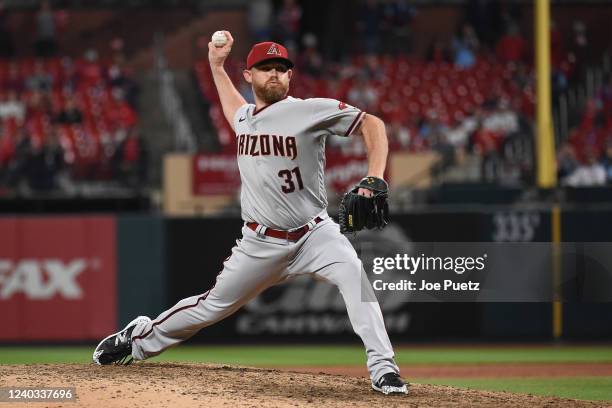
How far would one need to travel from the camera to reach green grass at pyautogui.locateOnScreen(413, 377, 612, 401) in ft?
25.2

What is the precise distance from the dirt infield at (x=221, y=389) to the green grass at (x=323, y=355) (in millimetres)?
3640

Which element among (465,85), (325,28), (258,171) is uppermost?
(325,28)

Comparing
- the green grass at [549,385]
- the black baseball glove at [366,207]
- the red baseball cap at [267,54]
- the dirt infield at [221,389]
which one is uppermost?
the red baseball cap at [267,54]

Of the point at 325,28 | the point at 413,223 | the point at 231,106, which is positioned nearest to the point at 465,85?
the point at 325,28

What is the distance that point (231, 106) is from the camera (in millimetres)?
6773

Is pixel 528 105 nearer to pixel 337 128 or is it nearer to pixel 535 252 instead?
pixel 535 252

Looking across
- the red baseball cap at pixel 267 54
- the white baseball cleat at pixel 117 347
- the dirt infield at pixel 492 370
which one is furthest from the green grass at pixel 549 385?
the red baseball cap at pixel 267 54

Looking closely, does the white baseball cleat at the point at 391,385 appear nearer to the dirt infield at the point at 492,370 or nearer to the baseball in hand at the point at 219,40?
the baseball in hand at the point at 219,40

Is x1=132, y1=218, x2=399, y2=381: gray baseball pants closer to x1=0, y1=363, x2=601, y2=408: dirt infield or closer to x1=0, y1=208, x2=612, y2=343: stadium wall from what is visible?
x1=0, y1=363, x2=601, y2=408: dirt infield

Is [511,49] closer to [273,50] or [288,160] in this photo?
[273,50]

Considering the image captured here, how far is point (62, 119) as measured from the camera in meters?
18.0

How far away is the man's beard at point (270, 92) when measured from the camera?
6301mm

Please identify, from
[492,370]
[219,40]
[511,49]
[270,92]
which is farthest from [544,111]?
[270,92]

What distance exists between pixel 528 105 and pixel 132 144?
20.6 ft
